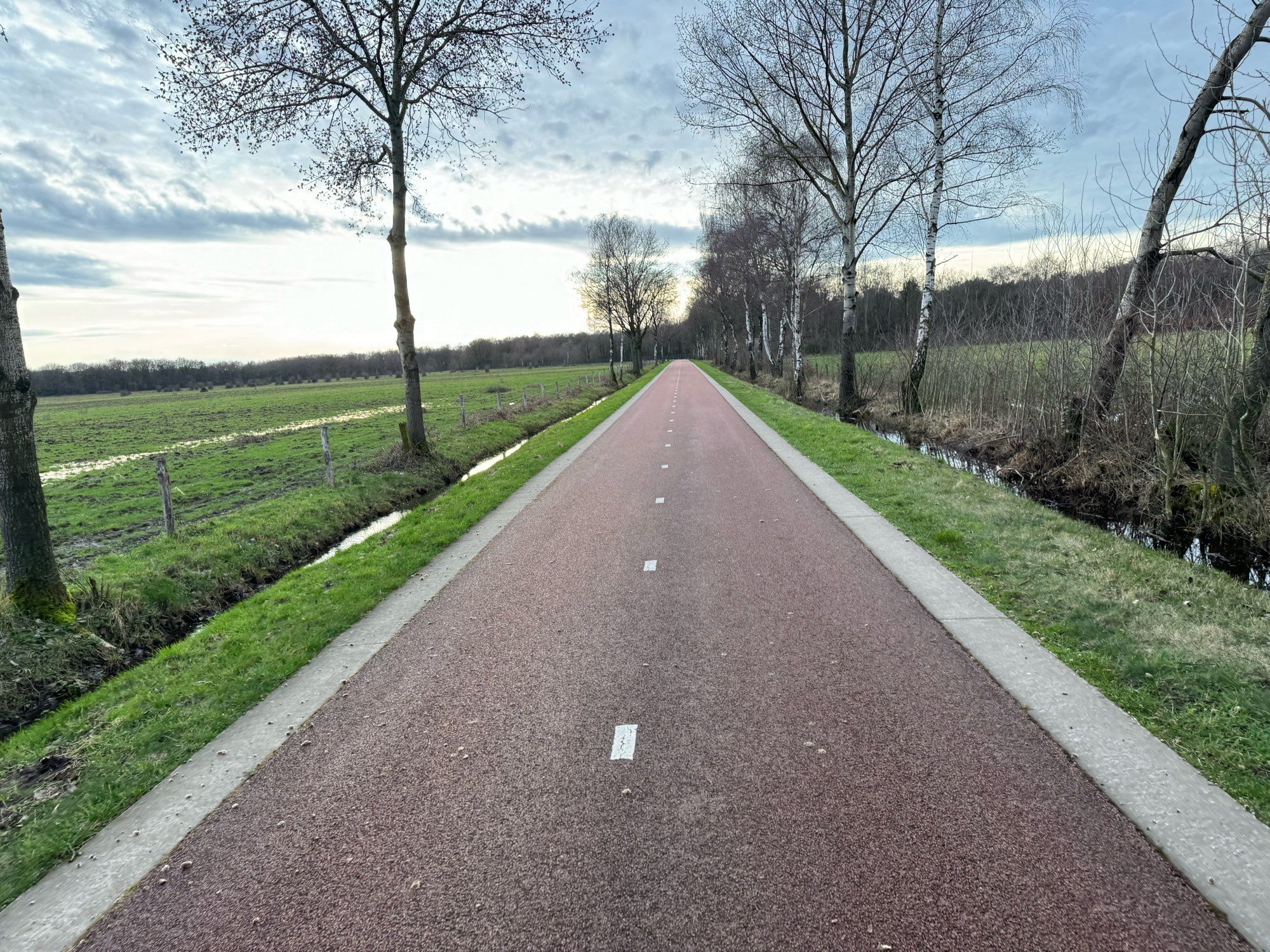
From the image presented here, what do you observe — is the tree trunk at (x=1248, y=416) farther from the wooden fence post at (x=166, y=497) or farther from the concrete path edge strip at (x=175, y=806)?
the wooden fence post at (x=166, y=497)

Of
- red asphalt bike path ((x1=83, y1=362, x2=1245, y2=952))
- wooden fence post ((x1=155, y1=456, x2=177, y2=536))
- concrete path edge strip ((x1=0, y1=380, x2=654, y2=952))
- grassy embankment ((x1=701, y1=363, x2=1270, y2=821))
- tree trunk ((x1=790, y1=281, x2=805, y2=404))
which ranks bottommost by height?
concrete path edge strip ((x1=0, y1=380, x2=654, y2=952))

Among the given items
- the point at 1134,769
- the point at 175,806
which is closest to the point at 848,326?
the point at 1134,769

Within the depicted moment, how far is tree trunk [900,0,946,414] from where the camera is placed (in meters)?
15.5

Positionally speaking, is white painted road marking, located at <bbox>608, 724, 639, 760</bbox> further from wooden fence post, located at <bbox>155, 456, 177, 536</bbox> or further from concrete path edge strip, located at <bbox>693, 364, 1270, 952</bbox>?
wooden fence post, located at <bbox>155, 456, 177, 536</bbox>

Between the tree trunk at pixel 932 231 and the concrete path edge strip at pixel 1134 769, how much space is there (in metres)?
13.2

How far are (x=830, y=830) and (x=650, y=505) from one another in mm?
6528

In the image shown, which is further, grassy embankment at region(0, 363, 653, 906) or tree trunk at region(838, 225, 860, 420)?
tree trunk at region(838, 225, 860, 420)

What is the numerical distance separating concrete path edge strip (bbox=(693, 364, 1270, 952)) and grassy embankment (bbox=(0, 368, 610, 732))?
7173mm

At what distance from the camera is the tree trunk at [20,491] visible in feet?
17.6

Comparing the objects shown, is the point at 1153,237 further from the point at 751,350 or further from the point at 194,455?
the point at 751,350

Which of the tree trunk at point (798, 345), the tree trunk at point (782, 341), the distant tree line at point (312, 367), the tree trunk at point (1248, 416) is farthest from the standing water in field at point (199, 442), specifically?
the distant tree line at point (312, 367)

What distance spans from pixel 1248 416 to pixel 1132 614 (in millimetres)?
4453

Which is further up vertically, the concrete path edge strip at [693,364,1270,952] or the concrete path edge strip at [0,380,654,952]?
the concrete path edge strip at [693,364,1270,952]

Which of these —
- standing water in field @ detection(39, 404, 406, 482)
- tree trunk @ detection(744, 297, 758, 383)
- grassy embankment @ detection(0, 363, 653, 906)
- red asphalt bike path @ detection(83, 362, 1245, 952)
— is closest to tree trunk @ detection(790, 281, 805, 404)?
tree trunk @ detection(744, 297, 758, 383)
